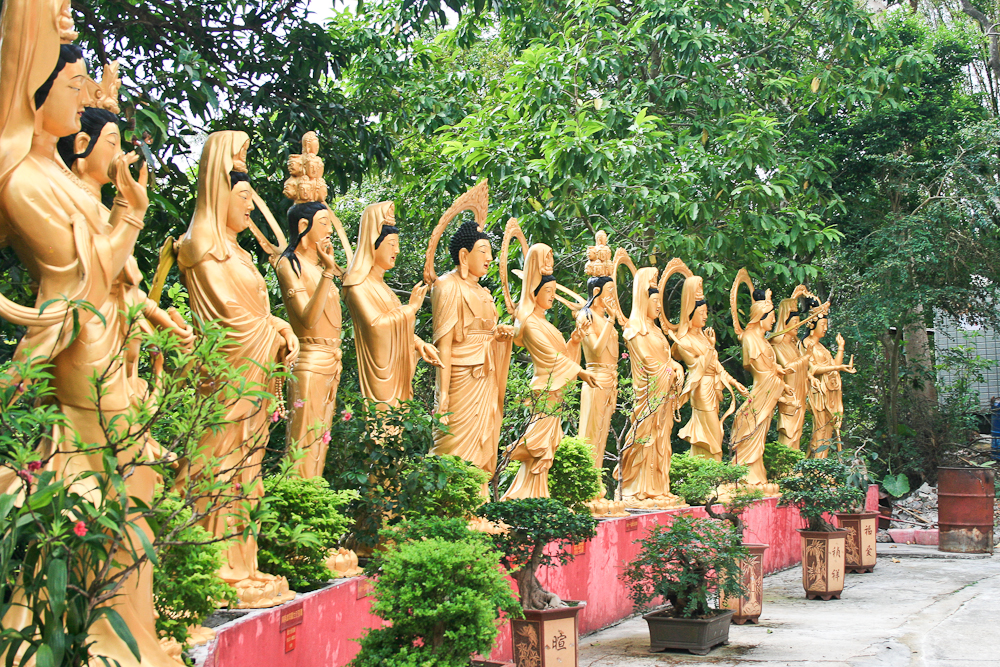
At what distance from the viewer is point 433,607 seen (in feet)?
13.1

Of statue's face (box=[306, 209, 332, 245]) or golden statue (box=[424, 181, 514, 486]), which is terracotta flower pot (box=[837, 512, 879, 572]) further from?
statue's face (box=[306, 209, 332, 245])

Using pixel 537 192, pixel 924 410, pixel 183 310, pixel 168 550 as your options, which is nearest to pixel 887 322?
pixel 924 410

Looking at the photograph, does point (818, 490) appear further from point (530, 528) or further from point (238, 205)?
point (238, 205)

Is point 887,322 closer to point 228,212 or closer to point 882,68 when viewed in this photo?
point 882,68

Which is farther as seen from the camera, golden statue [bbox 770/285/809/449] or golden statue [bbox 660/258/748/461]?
golden statue [bbox 770/285/809/449]

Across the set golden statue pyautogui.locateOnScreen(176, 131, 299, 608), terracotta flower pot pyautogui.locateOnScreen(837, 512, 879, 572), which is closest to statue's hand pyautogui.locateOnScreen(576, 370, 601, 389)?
golden statue pyautogui.locateOnScreen(176, 131, 299, 608)

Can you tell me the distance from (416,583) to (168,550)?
0.97 metres

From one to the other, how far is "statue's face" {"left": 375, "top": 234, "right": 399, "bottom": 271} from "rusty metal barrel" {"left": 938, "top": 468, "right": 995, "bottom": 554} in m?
10.3

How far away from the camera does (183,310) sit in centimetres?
542

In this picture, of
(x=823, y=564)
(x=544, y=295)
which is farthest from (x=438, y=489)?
(x=823, y=564)

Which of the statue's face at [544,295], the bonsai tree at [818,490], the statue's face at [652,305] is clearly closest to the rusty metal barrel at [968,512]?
the bonsai tree at [818,490]

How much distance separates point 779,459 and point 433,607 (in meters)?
9.79

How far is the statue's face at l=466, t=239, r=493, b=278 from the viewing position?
739 centimetres

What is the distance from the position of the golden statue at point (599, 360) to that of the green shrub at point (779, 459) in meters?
4.47
